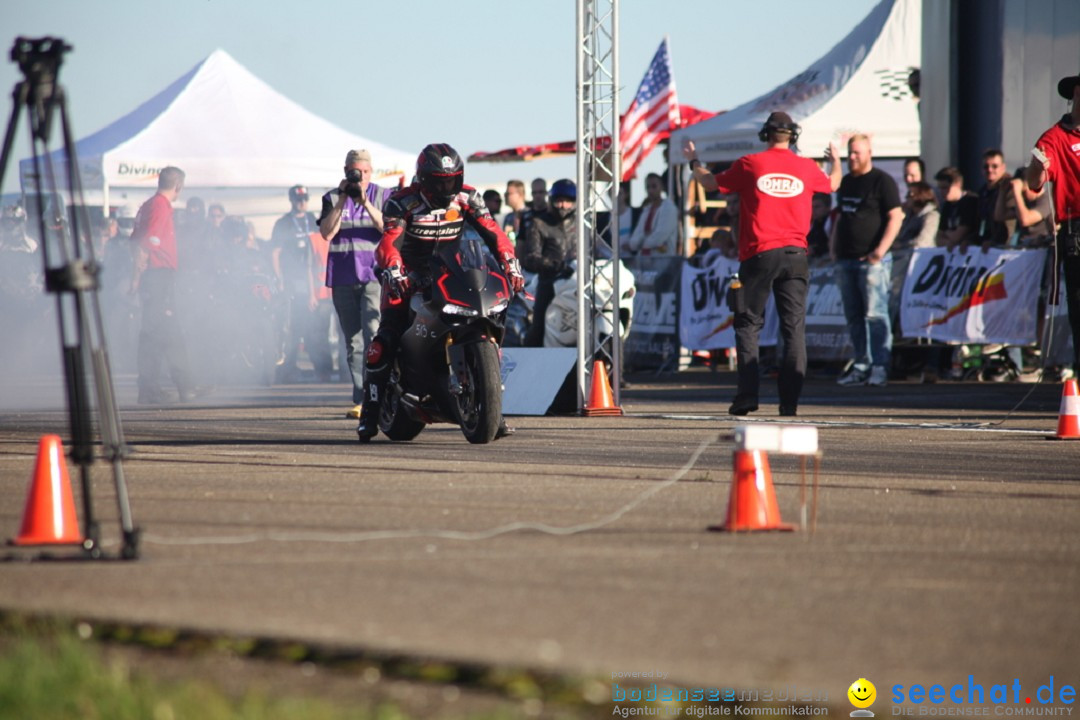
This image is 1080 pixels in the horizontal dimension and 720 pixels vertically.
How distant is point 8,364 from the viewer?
25312mm

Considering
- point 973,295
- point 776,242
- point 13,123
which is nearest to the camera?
point 13,123

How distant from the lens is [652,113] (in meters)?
29.1

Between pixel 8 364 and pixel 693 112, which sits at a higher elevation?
pixel 693 112

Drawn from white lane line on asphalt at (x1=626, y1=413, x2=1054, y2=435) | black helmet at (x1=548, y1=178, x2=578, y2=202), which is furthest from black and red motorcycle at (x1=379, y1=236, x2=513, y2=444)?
black helmet at (x1=548, y1=178, x2=578, y2=202)

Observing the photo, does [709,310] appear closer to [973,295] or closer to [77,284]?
[973,295]

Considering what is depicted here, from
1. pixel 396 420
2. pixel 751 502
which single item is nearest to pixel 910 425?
pixel 396 420

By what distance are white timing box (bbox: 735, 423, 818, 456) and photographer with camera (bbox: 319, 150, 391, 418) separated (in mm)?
7372

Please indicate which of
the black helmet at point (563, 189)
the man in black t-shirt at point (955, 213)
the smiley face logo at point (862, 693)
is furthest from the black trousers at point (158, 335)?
the smiley face logo at point (862, 693)

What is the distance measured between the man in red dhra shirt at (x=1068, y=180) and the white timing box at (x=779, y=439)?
5.11 metres

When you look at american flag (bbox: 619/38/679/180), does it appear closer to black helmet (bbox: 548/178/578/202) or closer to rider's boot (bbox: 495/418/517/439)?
black helmet (bbox: 548/178/578/202)

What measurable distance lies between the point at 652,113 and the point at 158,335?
13.7 meters

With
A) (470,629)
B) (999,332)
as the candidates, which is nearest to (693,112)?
(999,332)

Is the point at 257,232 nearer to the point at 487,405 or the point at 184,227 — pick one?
the point at 184,227

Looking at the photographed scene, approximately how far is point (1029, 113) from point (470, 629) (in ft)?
55.7
